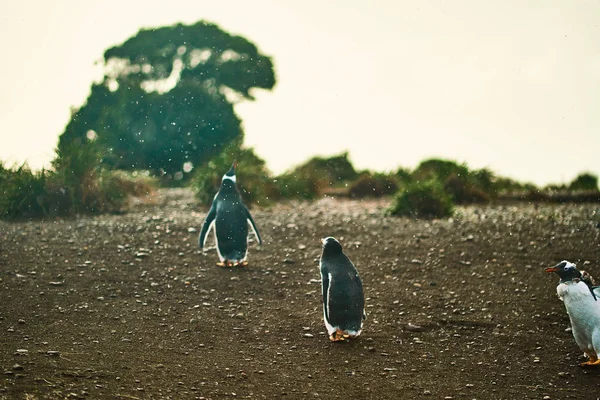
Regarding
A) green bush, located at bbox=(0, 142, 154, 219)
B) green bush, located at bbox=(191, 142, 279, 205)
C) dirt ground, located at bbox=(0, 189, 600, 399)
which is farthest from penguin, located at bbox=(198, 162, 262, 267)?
green bush, located at bbox=(0, 142, 154, 219)

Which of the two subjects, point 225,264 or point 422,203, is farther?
point 422,203

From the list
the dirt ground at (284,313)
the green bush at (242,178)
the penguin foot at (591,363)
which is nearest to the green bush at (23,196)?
the dirt ground at (284,313)

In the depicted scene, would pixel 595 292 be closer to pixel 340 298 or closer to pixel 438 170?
pixel 340 298

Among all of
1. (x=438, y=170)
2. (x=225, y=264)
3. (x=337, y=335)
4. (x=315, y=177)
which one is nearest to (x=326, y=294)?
(x=337, y=335)

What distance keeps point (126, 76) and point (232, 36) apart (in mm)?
3178

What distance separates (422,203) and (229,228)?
12.2 ft

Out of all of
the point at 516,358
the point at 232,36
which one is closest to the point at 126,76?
the point at 232,36

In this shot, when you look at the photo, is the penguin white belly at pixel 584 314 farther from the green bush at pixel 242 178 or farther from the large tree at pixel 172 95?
the large tree at pixel 172 95

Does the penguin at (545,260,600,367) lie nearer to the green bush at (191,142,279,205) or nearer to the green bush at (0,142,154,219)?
the green bush at (191,142,279,205)

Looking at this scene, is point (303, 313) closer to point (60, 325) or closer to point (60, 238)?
point (60, 325)

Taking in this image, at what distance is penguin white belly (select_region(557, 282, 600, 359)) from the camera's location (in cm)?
440

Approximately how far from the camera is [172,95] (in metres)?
19.2

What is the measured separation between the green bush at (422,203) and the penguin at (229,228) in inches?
128

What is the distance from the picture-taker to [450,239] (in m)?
8.11
